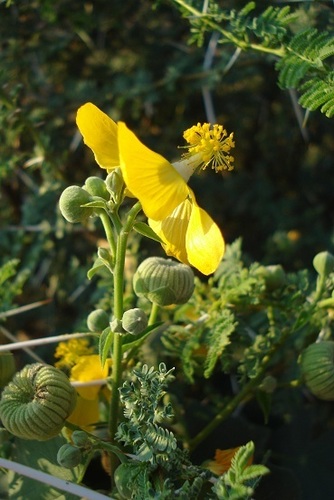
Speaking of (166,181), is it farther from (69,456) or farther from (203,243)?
(69,456)

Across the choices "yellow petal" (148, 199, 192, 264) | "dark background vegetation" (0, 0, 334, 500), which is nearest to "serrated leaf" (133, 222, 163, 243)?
"yellow petal" (148, 199, 192, 264)

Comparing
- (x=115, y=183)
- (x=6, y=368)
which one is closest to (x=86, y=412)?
(x=6, y=368)

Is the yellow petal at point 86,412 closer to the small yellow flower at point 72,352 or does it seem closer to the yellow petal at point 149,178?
the small yellow flower at point 72,352

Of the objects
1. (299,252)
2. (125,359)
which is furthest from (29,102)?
(125,359)

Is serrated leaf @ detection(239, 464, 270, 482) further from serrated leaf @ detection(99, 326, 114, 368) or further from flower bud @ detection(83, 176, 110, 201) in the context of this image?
flower bud @ detection(83, 176, 110, 201)

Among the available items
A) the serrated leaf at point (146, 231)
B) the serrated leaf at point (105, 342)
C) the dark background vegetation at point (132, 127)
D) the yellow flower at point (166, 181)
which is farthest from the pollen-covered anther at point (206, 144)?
the dark background vegetation at point (132, 127)
